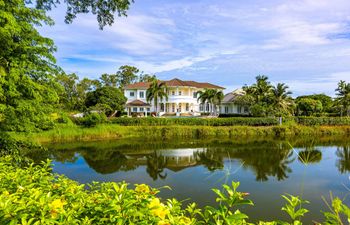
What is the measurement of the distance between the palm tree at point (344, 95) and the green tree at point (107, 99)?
105ft

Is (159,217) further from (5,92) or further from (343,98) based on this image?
(343,98)

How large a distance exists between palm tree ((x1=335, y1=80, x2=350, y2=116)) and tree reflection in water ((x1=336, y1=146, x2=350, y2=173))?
76.5 ft

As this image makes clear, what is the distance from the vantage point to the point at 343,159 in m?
18.0

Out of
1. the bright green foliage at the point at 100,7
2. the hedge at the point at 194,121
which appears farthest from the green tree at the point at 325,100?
the bright green foliage at the point at 100,7

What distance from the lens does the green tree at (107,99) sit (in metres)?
40.8

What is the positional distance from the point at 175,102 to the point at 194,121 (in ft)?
45.7

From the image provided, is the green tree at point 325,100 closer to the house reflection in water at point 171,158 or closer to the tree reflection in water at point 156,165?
the house reflection in water at point 171,158

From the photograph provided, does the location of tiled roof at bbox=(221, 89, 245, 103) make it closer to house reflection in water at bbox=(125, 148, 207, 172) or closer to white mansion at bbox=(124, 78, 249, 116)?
white mansion at bbox=(124, 78, 249, 116)

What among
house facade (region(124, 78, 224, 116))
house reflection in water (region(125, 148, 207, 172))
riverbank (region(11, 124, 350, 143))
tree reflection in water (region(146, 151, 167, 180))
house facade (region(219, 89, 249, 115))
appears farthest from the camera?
house facade (region(219, 89, 249, 115))

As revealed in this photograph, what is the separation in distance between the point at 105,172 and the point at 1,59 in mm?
8806

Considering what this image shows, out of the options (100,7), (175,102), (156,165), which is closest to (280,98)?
(175,102)

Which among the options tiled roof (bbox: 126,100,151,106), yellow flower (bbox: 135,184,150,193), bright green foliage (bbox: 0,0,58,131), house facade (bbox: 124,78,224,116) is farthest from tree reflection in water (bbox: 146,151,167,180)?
tiled roof (bbox: 126,100,151,106)

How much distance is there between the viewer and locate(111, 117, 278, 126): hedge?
99.5 feet

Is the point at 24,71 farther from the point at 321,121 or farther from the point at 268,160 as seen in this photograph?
the point at 321,121
